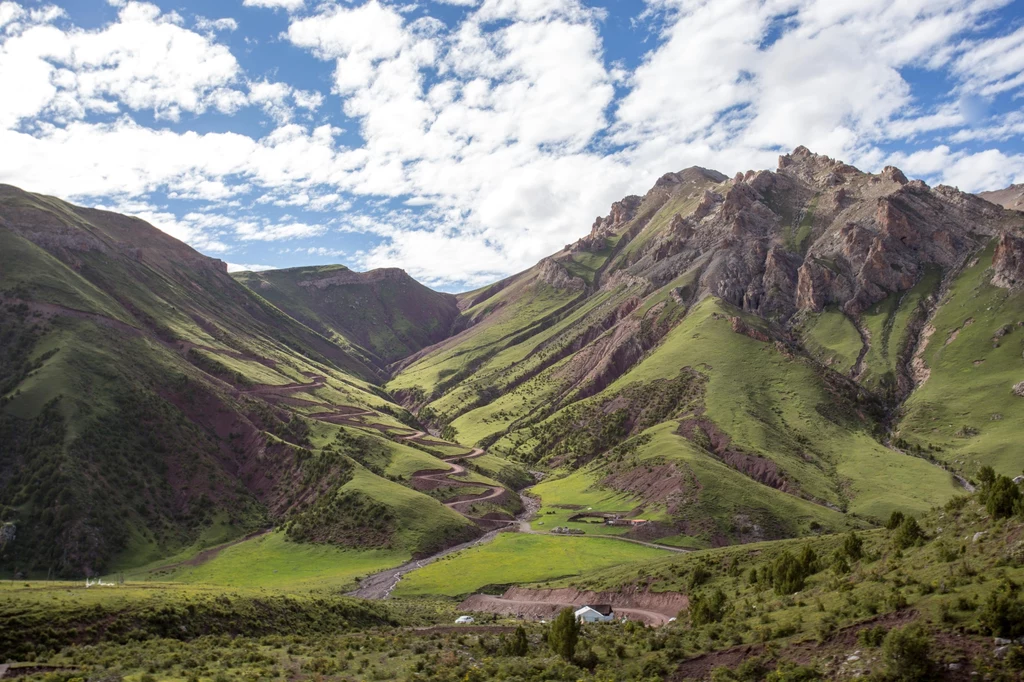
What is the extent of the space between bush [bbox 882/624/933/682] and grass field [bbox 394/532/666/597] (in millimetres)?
61033

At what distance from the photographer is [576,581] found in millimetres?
77000

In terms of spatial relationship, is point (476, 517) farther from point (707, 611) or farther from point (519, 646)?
point (707, 611)

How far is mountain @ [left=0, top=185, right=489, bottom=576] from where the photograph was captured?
109875mm

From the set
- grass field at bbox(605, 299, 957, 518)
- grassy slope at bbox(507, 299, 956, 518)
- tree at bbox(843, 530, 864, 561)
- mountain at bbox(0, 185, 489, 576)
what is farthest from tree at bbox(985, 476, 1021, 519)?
grassy slope at bbox(507, 299, 956, 518)

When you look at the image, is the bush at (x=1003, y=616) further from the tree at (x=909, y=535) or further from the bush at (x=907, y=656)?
the tree at (x=909, y=535)

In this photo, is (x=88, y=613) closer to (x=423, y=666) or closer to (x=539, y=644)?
(x=423, y=666)

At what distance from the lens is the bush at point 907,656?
72.4 ft

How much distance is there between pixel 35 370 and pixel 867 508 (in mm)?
176873

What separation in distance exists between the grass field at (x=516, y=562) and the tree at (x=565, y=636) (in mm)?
49590

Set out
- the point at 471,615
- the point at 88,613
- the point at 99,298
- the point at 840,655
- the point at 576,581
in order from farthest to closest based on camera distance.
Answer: the point at 99,298 < the point at 576,581 < the point at 471,615 < the point at 88,613 < the point at 840,655

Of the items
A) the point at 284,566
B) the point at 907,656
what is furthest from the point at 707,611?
the point at 284,566

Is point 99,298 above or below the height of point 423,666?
above

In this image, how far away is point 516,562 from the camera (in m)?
97.1

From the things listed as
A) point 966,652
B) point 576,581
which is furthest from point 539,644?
point 576,581
